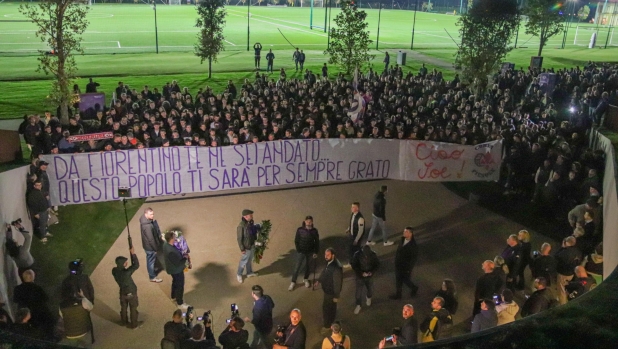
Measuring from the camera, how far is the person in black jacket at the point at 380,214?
10797 mm

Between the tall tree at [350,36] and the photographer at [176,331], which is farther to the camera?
the tall tree at [350,36]

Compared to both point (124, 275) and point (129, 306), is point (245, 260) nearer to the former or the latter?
Result: point (129, 306)

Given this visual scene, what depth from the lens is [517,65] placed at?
42.1 metres

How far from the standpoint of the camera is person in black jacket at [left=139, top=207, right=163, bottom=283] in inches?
362

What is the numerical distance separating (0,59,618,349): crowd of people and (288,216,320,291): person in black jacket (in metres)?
0.02

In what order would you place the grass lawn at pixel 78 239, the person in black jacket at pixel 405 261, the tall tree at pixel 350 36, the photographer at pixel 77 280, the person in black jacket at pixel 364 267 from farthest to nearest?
the tall tree at pixel 350 36 → the grass lawn at pixel 78 239 → the person in black jacket at pixel 405 261 → the person in black jacket at pixel 364 267 → the photographer at pixel 77 280

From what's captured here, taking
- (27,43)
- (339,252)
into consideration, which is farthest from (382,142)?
(27,43)

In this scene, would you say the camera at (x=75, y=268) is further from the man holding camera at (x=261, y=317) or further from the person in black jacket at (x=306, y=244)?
the person in black jacket at (x=306, y=244)

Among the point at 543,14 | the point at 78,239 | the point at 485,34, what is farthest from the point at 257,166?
the point at 543,14

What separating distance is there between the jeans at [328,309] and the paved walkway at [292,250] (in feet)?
0.86

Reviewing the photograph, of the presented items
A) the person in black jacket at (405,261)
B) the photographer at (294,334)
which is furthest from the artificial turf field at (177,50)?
the photographer at (294,334)

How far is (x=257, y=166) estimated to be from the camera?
45.1 ft

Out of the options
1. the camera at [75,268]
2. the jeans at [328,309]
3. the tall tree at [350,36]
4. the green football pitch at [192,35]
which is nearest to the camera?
the camera at [75,268]

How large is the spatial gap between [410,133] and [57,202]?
31.4 feet
